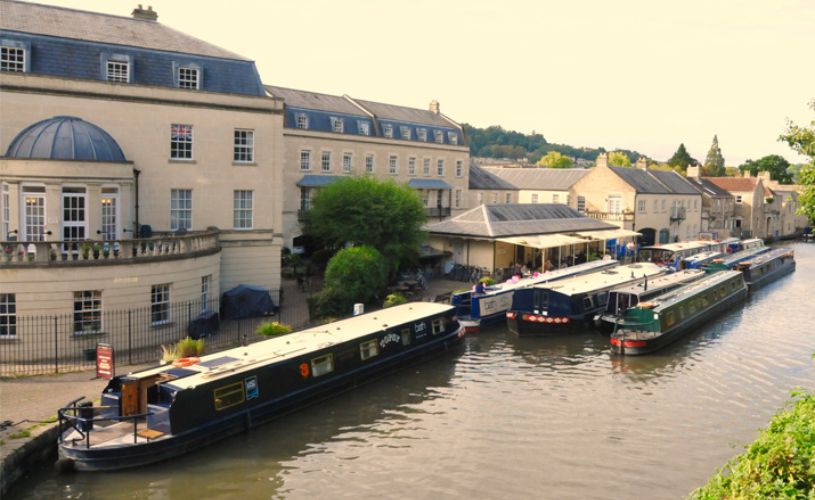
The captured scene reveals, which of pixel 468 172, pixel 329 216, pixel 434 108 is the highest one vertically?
pixel 434 108

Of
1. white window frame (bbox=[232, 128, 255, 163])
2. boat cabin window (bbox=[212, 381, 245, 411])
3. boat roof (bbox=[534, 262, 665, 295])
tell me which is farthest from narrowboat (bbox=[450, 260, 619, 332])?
boat cabin window (bbox=[212, 381, 245, 411])

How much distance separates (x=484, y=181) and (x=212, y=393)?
46656 mm

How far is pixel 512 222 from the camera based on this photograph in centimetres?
4388

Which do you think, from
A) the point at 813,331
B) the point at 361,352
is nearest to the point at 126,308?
the point at 361,352

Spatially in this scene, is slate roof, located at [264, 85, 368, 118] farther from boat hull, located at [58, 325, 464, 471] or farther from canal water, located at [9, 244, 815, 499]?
boat hull, located at [58, 325, 464, 471]

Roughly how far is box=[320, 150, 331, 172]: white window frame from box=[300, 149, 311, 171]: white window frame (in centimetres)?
110

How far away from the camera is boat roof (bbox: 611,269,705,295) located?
1257 inches

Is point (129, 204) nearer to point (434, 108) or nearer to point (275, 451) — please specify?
point (275, 451)

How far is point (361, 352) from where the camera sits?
2192 cm

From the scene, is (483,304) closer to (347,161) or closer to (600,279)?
(600,279)

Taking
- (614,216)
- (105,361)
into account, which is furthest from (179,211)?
(614,216)

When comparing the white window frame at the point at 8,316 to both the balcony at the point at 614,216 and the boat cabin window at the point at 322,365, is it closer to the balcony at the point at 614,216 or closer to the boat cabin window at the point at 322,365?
the boat cabin window at the point at 322,365

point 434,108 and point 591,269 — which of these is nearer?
point 591,269

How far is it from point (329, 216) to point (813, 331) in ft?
75.8
